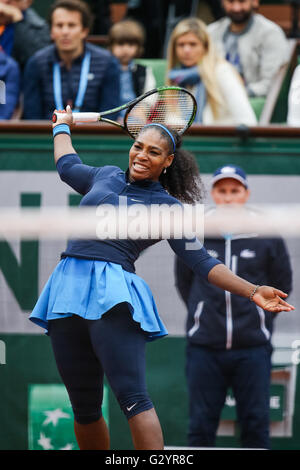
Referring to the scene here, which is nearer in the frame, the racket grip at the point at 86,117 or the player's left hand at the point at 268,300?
the player's left hand at the point at 268,300

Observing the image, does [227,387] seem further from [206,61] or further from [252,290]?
[206,61]

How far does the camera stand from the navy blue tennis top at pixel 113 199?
2.96m

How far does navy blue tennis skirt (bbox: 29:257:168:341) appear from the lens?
9.45 feet

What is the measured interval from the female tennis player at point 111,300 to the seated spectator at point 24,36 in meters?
2.67

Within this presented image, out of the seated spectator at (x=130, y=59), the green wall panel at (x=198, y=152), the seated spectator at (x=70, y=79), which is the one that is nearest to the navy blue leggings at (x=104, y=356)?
the green wall panel at (x=198, y=152)

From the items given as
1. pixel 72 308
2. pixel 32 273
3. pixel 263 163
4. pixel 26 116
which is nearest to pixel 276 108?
pixel 263 163

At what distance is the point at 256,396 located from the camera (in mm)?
4102

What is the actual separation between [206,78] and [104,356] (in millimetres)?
2373

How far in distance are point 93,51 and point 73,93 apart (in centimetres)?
42

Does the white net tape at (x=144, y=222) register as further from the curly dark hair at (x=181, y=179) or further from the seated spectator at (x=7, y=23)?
the seated spectator at (x=7, y=23)

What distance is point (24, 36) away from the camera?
18.4ft

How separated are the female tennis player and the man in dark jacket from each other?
1108 mm

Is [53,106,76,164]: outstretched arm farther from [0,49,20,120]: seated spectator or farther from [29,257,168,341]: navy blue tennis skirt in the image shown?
[0,49,20,120]: seated spectator

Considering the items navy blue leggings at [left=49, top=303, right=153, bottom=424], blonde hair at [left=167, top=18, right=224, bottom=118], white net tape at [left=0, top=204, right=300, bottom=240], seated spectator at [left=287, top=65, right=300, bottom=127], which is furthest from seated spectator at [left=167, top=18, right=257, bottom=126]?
navy blue leggings at [left=49, top=303, right=153, bottom=424]
